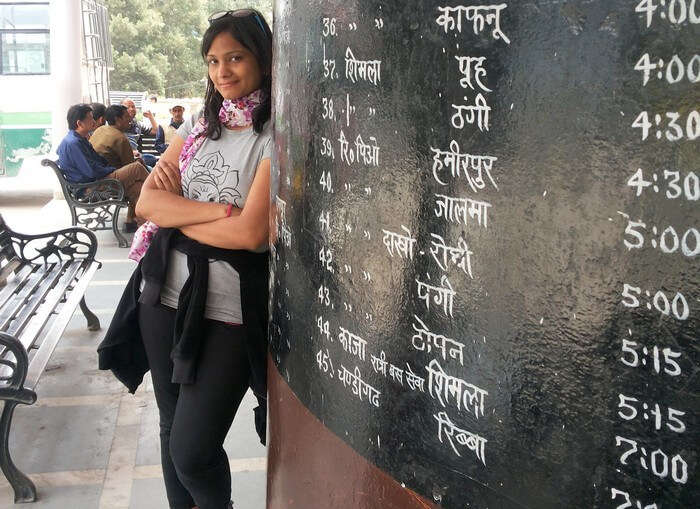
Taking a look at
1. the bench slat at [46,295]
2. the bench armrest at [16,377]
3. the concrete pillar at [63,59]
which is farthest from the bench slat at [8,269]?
the concrete pillar at [63,59]

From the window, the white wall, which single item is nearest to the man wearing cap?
the white wall

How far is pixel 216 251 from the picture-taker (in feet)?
8.07

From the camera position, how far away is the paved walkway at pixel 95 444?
351 cm

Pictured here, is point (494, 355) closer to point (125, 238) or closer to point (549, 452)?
point (549, 452)

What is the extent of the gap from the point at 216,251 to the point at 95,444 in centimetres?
199

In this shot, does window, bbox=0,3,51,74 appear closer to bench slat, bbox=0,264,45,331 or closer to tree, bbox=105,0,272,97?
bench slat, bbox=0,264,45,331

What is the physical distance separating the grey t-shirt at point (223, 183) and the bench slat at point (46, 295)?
6.26 ft

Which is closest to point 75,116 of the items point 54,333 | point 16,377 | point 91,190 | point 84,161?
point 84,161

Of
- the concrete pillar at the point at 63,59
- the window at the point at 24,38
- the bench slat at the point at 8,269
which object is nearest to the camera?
the bench slat at the point at 8,269

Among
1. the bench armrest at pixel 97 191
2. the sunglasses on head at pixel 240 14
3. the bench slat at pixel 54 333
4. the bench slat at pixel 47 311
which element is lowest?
the bench slat at pixel 54 333

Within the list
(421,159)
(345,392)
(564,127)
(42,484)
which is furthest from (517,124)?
(42,484)

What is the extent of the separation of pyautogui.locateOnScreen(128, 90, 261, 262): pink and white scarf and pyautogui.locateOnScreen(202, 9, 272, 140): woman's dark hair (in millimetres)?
27

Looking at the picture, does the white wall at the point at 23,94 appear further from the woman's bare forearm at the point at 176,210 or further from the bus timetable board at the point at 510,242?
the bus timetable board at the point at 510,242

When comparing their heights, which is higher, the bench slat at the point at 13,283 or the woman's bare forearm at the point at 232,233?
the woman's bare forearm at the point at 232,233
